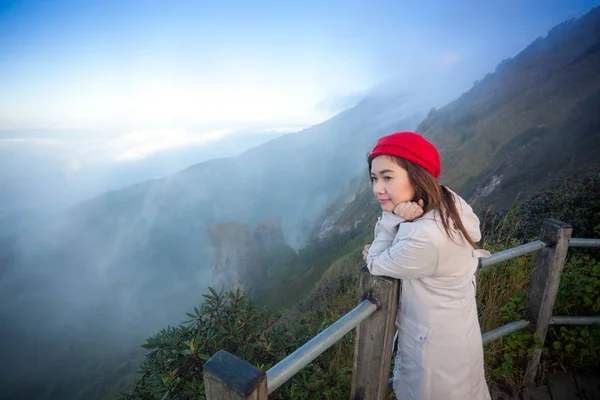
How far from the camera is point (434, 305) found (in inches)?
52.7

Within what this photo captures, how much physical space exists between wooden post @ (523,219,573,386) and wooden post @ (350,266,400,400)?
1.61 m

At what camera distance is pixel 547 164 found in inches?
674

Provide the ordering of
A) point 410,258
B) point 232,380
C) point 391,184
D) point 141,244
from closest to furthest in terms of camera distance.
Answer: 1. point 232,380
2. point 410,258
3. point 391,184
4. point 141,244

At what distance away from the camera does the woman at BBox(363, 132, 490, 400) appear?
1247 mm

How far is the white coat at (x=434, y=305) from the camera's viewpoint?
124 centimetres

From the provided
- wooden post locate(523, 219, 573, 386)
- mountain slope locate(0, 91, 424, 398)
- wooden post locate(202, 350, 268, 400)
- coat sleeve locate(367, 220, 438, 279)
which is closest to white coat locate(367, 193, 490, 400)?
coat sleeve locate(367, 220, 438, 279)

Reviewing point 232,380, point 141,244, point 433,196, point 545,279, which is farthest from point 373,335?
point 141,244

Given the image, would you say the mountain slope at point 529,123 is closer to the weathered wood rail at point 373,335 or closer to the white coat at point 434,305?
the weathered wood rail at point 373,335

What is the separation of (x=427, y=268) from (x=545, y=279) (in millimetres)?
1712

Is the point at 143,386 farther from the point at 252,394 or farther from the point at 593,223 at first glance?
the point at 593,223

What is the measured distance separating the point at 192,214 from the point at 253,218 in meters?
A: 19.9

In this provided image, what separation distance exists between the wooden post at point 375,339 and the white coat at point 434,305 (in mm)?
80

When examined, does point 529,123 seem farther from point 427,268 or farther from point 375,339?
point 375,339

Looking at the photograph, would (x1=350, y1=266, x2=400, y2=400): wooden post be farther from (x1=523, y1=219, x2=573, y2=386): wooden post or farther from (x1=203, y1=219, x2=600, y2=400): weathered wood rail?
(x1=523, y1=219, x2=573, y2=386): wooden post
